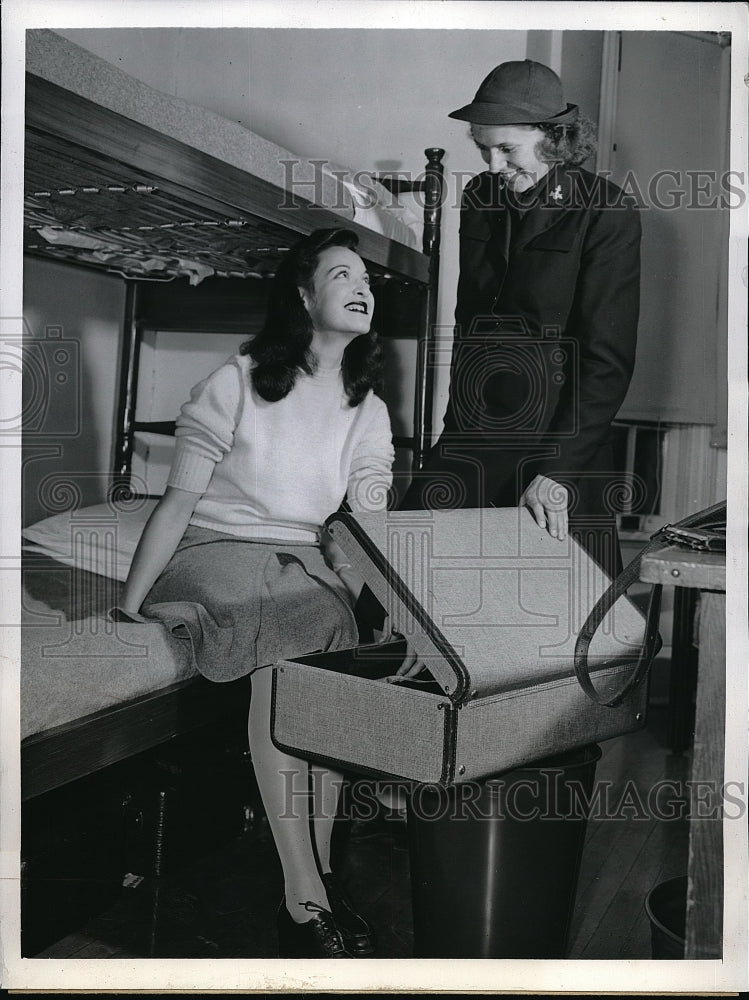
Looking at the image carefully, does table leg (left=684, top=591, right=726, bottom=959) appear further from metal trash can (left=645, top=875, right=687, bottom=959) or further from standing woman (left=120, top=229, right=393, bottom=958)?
standing woman (left=120, top=229, right=393, bottom=958)

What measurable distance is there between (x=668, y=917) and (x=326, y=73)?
179 centimetres

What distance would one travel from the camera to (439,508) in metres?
1.91

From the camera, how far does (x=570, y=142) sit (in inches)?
73.5

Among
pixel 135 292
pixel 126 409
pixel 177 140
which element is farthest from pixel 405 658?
pixel 177 140

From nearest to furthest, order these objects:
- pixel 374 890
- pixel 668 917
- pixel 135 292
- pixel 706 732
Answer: pixel 706 732 < pixel 668 917 < pixel 374 890 < pixel 135 292

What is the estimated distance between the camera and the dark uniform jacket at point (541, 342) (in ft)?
6.14

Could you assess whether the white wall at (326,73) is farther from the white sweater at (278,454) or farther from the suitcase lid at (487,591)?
the suitcase lid at (487,591)

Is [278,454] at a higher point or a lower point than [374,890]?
higher

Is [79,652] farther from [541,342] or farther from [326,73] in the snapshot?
[326,73]

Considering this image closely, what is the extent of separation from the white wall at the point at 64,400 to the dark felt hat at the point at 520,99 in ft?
2.86

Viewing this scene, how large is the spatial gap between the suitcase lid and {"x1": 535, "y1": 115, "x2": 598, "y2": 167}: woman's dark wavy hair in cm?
71

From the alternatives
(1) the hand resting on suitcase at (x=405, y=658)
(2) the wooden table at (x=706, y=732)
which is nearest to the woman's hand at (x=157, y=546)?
(1) the hand resting on suitcase at (x=405, y=658)

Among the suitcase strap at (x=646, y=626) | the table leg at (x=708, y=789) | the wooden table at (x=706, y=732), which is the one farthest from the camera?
the suitcase strap at (x=646, y=626)

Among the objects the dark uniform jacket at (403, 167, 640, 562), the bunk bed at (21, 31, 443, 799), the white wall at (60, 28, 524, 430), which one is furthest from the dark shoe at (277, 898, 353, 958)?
the white wall at (60, 28, 524, 430)
